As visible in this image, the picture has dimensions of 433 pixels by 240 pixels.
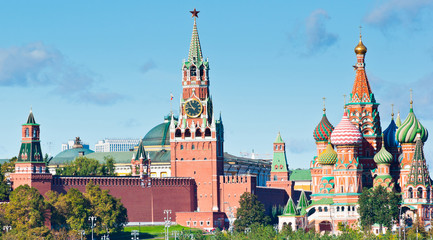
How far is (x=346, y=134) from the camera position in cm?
17000

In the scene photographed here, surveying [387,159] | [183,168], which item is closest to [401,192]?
[387,159]

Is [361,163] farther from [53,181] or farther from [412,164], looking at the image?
[53,181]

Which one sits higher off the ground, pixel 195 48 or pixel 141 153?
pixel 195 48

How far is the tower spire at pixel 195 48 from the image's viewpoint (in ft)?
611

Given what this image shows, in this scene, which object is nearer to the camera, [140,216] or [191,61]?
[140,216]

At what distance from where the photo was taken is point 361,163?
17512 cm

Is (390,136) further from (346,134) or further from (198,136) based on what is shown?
(198,136)

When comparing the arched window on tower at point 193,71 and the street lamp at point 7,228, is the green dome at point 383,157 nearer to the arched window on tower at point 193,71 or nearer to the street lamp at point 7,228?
the arched window on tower at point 193,71

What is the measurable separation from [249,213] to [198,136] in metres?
15.4

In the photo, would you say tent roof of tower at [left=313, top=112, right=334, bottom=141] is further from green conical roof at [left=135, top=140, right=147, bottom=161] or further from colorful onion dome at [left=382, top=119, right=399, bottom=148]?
green conical roof at [left=135, top=140, right=147, bottom=161]

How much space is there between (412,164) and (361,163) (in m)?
9.48

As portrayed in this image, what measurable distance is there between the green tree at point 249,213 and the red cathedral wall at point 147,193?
317 inches

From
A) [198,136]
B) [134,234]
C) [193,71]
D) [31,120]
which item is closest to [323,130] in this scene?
[198,136]

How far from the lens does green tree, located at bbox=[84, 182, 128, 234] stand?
15950 cm
